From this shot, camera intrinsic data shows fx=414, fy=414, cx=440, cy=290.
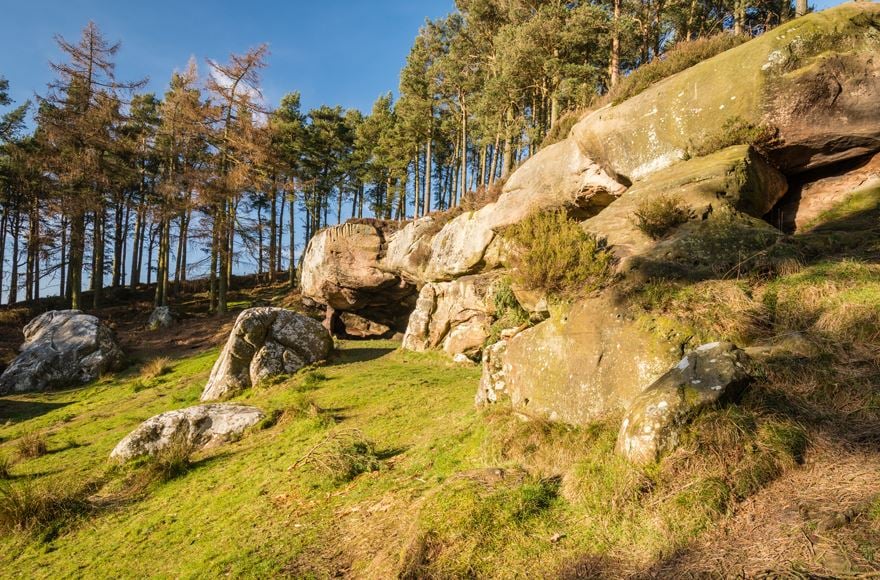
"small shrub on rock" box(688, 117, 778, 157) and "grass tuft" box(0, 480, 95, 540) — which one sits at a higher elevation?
"small shrub on rock" box(688, 117, 778, 157)

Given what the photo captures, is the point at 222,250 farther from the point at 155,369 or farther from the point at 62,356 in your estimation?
the point at 155,369

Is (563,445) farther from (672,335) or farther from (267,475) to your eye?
(267,475)

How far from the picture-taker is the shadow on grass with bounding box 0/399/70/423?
12.7 m

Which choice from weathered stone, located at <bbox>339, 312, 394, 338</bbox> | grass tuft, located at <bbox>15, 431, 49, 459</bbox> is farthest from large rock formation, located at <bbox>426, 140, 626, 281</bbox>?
grass tuft, located at <bbox>15, 431, 49, 459</bbox>

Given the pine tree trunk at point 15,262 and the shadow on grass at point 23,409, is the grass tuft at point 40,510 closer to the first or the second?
the shadow on grass at point 23,409

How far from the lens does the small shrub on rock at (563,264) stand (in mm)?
5953

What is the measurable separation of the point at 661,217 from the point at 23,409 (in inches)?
755

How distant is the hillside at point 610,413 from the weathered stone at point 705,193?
0.06 m

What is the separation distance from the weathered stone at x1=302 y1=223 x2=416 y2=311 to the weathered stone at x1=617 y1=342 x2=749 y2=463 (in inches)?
638

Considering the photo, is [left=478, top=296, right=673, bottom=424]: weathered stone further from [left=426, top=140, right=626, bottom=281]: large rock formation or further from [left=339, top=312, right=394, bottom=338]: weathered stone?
[left=339, top=312, right=394, bottom=338]: weathered stone

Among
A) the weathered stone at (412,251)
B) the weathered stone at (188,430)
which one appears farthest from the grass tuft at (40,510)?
the weathered stone at (412,251)

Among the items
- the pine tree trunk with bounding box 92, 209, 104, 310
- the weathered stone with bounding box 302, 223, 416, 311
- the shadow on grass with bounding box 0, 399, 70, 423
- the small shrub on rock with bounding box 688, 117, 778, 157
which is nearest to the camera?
the small shrub on rock with bounding box 688, 117, 778, 157

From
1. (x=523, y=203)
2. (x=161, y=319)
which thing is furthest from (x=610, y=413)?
(x=161, y=319)

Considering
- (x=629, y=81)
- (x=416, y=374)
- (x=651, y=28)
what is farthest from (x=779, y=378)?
(x=651, y=28)
